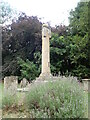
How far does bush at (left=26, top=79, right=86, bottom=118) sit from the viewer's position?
3.12m

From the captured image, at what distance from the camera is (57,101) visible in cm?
332

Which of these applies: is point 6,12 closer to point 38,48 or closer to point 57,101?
point 38,48

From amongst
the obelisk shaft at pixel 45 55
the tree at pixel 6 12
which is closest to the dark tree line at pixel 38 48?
the tree at pixel 6 12

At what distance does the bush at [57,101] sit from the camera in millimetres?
3123

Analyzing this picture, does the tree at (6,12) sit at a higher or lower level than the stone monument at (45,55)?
higher

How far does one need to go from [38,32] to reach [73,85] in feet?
32.6

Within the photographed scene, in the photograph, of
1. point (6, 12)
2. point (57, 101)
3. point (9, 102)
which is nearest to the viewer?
point (57, 101)

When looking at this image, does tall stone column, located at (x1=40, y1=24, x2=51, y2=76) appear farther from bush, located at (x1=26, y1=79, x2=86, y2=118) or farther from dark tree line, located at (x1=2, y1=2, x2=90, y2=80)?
bush, located at (x1=26, y1=79, x2=86, y2=118)

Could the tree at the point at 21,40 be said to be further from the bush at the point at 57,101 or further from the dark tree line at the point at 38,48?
the bush at the point at 57,101

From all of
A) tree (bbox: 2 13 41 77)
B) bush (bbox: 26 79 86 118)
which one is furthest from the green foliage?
bush (bbox: 26 79 86 118)

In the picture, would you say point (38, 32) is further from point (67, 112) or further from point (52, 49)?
point (67, 112)

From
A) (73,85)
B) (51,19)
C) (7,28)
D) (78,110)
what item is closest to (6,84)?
(73,85)

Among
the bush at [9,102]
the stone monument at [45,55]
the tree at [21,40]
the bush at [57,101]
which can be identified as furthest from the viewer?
the tree at [21,40]

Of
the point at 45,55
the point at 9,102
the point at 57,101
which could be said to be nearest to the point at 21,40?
the point at 45,55
